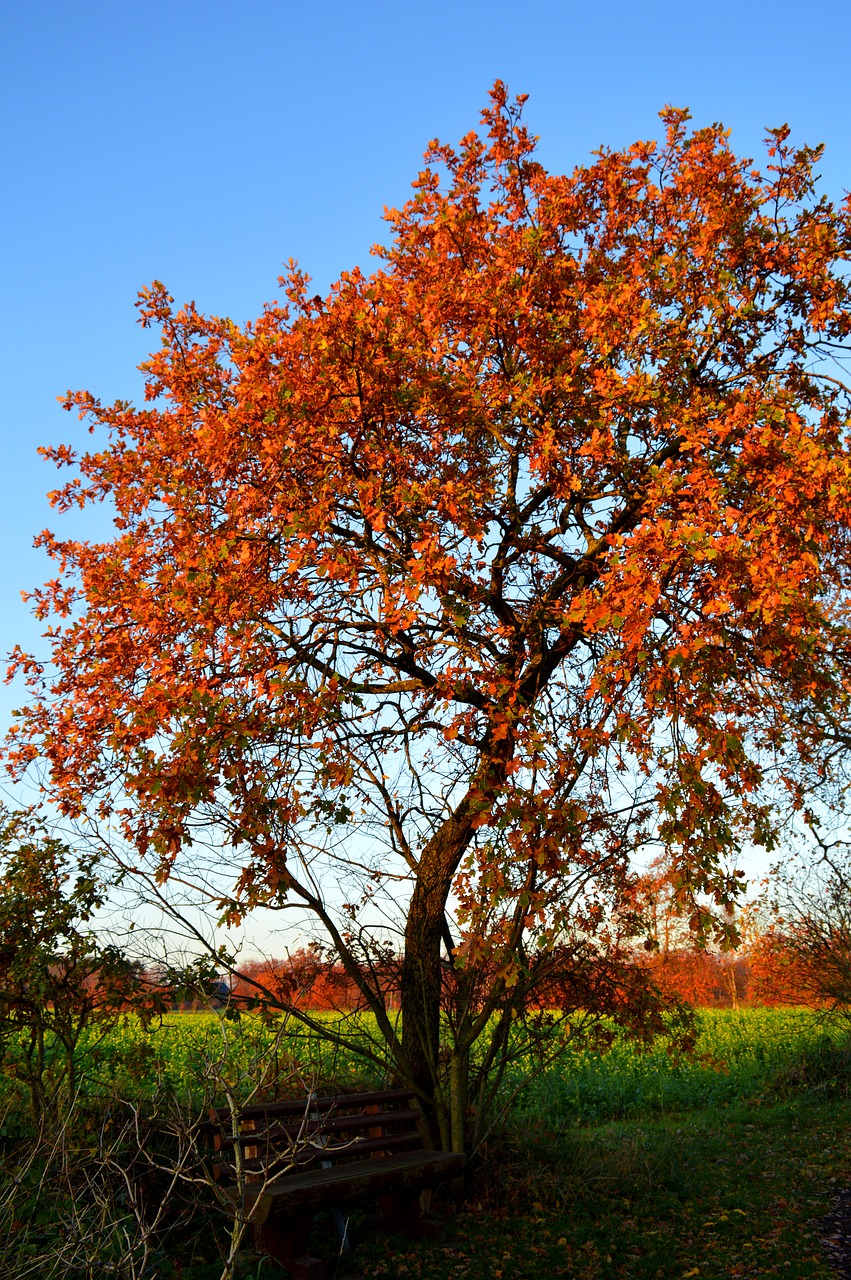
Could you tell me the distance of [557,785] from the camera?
7.38 metres

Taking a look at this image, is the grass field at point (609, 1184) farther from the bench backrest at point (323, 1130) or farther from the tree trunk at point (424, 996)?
the tree trunk at point (424, 996)

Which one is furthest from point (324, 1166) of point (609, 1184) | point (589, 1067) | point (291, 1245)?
point (589, 1067)

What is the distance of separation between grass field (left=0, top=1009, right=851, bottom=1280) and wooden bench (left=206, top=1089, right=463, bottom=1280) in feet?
0.77

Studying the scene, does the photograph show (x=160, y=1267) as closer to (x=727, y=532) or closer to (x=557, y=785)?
(x=557, y=785)

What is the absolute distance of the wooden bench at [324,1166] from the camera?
579 cm

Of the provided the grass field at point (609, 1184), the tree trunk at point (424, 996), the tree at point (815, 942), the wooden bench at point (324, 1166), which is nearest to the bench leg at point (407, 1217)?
the wooden bench at point (324, 1166)

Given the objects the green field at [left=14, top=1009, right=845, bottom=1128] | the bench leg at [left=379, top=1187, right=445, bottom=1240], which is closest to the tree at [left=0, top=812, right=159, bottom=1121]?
the green field at [left=14, top=1009, right=845, bottom=1128]

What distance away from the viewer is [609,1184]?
9156mm

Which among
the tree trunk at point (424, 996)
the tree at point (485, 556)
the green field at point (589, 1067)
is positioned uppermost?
the tree at point (485, 556)

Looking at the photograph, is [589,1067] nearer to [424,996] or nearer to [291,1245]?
[424,996]

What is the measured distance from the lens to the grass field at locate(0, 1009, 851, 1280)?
6.86 meters

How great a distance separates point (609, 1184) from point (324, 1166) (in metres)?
3.77

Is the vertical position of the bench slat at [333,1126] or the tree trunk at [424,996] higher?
the tree trunk at [424,996]

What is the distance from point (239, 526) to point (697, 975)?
31.6 meters
